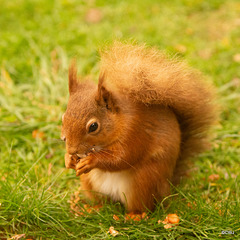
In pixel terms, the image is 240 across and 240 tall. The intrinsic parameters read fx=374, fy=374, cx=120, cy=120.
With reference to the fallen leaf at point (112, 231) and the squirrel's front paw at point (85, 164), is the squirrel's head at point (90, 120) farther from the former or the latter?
the fallen leaf at point (112, 231)

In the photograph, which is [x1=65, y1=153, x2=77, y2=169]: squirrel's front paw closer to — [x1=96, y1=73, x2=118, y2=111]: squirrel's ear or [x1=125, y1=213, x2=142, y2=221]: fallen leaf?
[x1=96, y1=73, x2=118, y2=111]: squirrel's ear

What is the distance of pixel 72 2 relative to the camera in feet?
16.5

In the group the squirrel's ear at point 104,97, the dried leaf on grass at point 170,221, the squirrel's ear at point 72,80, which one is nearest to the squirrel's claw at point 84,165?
the squirrel's ear at point 104,97

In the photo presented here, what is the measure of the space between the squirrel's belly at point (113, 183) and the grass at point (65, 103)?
98 mm

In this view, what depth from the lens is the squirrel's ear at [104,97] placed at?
1978mm

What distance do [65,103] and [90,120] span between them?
1516mm

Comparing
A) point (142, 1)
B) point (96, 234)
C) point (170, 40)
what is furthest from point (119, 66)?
point (142, 1)

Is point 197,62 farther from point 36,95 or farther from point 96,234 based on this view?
point 96,234

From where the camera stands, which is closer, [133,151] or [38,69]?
[133,151]

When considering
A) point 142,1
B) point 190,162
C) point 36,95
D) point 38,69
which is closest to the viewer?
point 190,162

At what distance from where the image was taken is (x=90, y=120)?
1.93m

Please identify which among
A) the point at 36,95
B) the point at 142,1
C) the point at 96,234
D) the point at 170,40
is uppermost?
the point at 142,1

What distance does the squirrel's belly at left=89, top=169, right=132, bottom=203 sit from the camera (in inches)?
87.5

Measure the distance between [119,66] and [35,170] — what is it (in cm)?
111
